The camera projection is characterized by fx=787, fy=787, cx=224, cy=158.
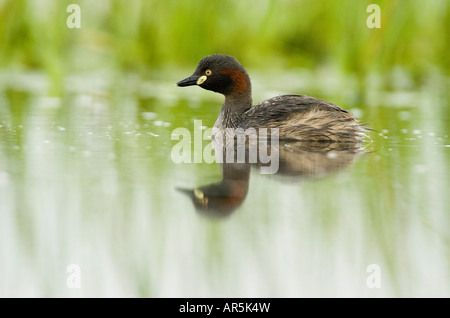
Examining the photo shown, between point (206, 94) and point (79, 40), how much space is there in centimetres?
257

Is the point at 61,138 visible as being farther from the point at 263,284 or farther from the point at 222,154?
the point at 263,284

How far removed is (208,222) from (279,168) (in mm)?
1555

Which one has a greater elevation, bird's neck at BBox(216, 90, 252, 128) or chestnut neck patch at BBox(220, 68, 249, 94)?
chestnut neck patch at BBox(220, 68, 249, 94)

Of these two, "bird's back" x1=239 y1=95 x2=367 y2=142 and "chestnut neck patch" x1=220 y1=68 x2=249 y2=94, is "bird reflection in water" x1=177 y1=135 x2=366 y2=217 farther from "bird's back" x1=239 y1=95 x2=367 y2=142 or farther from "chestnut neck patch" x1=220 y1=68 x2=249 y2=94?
"chestnut neck patch" x1=220 y1=68 x2=249 y2=94

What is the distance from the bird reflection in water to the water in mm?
36

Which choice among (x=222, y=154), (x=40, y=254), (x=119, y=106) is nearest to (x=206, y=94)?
(x=119, y=106)

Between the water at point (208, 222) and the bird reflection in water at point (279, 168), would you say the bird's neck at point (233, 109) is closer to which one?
the bird reflection in water at point (279, 168)

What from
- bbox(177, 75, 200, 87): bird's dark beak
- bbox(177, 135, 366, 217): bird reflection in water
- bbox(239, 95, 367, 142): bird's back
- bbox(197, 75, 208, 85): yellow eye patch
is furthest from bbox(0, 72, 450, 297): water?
bbox(197, 75, 208, 85): yellow eye patch

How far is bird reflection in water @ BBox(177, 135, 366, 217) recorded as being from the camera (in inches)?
183

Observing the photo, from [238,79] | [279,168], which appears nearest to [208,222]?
[279,168]

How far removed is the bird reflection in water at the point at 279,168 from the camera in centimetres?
466

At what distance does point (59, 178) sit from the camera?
513cm

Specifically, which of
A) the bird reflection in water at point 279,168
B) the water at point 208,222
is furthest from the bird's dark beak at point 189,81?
the bird reflection in water at point 279,168

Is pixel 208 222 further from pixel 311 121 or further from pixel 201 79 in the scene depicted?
pixel 201 79
